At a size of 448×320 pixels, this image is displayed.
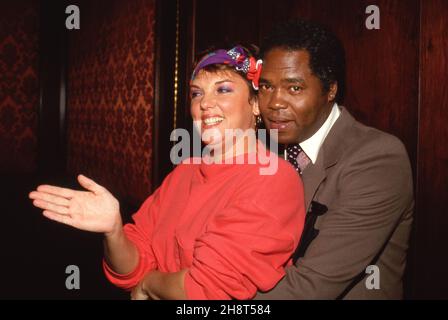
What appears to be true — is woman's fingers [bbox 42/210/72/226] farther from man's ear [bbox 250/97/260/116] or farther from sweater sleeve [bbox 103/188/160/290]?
man's ear [bbox 250/97/260/116]

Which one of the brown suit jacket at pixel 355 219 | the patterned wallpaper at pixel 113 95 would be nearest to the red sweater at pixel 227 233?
the brown suit jacket at pixel 355 219

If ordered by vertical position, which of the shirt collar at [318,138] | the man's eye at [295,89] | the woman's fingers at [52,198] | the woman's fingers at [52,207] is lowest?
the woman's fingers at [52,207]

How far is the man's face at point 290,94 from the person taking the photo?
178cm

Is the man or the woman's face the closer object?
the man

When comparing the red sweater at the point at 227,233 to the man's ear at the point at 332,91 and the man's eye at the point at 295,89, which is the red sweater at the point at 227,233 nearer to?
the man's eye at the point at 295,89

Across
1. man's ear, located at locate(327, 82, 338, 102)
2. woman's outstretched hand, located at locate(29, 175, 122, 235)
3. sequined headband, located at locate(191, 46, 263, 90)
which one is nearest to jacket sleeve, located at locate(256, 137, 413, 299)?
man's ear, located at locate(327, 82, 338, 102)

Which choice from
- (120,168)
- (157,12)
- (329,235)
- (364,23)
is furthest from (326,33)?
(120,168)

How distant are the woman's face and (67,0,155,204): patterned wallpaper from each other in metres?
2.24

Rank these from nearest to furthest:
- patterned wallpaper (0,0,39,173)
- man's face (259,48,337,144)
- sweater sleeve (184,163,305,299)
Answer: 1. sweater sleeve (184,163,305,299)
2. man's face (259,48,337,144)
3. patterned wallpaper (0,0,39,173)

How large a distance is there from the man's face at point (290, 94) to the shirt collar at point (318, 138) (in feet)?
0.12

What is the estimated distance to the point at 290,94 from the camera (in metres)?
1.83

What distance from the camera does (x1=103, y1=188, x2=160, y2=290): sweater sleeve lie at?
168 cm
